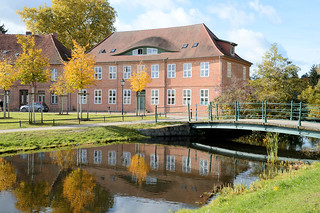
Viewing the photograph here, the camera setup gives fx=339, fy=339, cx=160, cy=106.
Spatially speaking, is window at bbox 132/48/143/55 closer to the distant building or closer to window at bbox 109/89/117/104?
window at bbox 109/89/117/104

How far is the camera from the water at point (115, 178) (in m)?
9.17

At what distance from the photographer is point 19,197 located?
378 inches

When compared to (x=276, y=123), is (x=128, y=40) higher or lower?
higher

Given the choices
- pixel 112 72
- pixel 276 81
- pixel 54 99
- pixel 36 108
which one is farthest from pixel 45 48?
pixel 276 81

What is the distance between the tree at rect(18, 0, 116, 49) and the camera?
44.1 metres

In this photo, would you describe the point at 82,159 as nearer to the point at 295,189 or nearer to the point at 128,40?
the point at 295,189

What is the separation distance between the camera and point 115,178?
39.2ft

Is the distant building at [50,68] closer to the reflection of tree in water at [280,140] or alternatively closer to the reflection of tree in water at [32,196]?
the reflection of tree in water at [280,140]

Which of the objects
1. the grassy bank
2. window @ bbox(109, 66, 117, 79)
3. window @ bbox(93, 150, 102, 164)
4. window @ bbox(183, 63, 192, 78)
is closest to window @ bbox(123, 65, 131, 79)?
window @ bbox(109, 66, 117, 79)

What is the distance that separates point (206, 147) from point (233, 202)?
12.2 metres

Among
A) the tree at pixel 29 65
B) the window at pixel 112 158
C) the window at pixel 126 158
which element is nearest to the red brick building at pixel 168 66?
the tree at pixel 29 65

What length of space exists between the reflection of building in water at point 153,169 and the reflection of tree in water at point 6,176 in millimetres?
263

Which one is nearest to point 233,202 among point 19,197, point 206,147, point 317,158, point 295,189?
point 295,189

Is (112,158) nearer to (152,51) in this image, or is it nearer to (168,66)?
(168,66)
